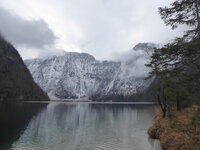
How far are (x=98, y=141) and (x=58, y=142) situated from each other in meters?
5.95

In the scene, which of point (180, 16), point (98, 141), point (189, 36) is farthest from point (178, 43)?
point (98, 141)

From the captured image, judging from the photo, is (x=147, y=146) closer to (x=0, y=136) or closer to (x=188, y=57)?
(x=188, y=57)

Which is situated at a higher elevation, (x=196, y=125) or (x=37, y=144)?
(x=196, y=125)

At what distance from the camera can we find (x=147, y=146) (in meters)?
31.1

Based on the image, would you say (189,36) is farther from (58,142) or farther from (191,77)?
(58,142)

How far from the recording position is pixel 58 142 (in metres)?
33.6

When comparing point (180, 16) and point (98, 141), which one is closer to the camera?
point (180, 16)

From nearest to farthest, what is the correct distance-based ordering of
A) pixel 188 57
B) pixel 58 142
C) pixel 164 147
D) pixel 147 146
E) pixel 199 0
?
pixel 199 0 < pixel 188 57 < pixel 164 147 < pixel 147 146 < pixel 58 142

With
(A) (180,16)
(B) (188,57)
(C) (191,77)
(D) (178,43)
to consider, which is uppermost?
(A) (180,16)

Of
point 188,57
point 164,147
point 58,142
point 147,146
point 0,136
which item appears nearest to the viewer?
point 188,57

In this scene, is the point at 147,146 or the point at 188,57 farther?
the point at 147,146

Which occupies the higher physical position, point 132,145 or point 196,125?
point 196,125

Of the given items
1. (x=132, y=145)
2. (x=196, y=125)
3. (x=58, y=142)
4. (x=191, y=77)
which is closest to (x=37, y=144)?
(x=58, y=142)

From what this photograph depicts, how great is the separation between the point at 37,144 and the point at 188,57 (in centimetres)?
2431
